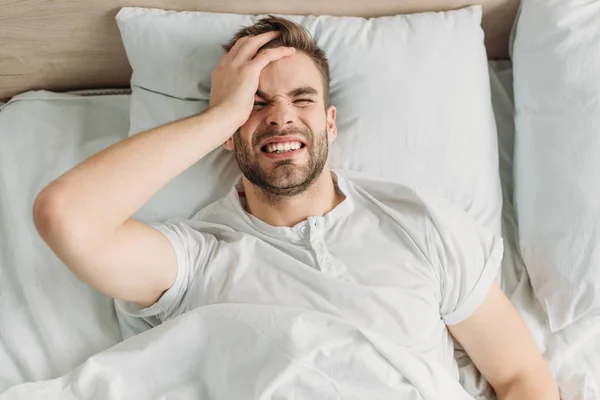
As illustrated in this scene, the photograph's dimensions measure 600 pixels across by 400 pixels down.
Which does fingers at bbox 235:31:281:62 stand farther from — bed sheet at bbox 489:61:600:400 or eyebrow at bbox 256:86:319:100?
bed sheet at bbox 489:61:600:400

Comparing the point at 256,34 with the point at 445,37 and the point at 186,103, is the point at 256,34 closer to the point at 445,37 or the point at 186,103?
the point at 186,103

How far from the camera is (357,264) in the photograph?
1.20 meters

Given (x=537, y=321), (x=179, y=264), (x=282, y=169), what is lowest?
(x=537, y=321)

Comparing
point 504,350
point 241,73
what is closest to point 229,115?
point 241,73

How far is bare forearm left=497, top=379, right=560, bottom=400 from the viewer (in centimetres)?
116

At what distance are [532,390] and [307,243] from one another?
51 cm

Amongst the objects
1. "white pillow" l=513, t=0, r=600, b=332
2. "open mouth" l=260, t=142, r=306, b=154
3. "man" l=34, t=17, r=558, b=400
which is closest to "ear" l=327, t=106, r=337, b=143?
"man" l=34, t=17, r=558, b=400

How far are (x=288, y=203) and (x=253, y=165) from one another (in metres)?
0.11

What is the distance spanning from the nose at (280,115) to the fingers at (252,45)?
0.11 meters

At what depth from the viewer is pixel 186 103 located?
53.4 inches

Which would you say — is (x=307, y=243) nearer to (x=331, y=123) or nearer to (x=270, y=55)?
(x=331, y=123)

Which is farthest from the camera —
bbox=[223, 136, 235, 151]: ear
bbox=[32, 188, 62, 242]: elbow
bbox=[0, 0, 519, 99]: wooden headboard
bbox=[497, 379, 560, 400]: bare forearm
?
bbox=[0, 0, 519, 99]: wooden headboard

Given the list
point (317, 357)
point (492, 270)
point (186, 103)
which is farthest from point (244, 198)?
point (492, 270)

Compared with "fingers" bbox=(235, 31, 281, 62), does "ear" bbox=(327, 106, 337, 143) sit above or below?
below
